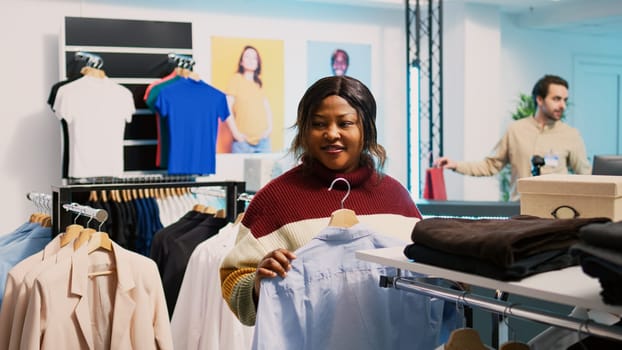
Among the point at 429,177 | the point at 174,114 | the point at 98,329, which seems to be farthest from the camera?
the point at 174,114

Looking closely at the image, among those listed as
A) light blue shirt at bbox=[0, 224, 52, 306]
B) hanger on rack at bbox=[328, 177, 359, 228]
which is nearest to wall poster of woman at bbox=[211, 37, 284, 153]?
light blue shirt at bbox=[0, 224, 52, 306]

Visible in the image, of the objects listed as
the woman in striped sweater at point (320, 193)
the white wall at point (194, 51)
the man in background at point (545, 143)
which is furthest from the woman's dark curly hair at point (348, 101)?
the white wall at point (194, 51)

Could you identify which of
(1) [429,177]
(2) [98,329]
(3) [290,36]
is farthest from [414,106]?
(2) [98,329]

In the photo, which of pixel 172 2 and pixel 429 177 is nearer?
pixel 429 177

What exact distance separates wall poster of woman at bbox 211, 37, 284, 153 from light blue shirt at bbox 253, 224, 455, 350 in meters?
5.14

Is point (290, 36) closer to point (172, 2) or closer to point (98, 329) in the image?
point (172, 2)

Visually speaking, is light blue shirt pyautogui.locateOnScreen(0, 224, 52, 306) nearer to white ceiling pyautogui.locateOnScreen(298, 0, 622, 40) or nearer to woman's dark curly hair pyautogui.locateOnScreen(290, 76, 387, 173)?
woman's dark curly hair pyautogui.locateOnScreen(290, 76, 387, 173)

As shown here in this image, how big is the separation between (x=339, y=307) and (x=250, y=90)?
5348mm

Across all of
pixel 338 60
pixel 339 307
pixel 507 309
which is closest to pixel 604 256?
pixel 507 309

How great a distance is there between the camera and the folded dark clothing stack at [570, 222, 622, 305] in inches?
38.3

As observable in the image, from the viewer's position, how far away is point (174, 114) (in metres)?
5.64

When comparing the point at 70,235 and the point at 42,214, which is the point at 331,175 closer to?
the point at 70,235

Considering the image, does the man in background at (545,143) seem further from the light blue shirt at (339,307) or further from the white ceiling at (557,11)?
the light blue shirt at (339,307)

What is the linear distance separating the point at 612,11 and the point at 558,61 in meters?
1.37
